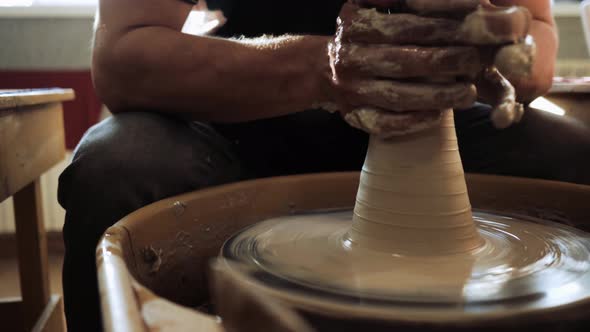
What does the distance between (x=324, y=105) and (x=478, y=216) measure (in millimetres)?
307

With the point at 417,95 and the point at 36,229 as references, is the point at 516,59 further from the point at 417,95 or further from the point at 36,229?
the point at 36,229

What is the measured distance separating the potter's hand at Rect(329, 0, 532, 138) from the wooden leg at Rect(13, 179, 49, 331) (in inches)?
48.8

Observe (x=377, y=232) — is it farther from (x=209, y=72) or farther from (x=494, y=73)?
(x=209, y=72)

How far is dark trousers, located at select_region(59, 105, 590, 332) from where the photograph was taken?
85 centimetres

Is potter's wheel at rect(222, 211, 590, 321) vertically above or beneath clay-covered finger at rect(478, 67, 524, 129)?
beneath

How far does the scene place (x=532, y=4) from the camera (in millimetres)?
1172

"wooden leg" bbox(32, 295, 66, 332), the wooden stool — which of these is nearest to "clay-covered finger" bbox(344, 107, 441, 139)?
the wooden stool

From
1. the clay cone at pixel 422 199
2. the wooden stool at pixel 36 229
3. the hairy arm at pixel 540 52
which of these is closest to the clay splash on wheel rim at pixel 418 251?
the clay cone at pixel 422 199

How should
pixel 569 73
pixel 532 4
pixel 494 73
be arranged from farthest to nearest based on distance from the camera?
pixel 569 73 → pixel 532 4 → pixel 494 73

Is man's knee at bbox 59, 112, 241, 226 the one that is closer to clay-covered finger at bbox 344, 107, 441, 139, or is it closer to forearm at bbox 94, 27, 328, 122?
forearm at bbox 94, 27, 328, 122

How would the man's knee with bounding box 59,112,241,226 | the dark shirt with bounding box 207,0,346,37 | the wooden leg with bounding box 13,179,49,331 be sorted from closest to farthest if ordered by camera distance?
the man's knee with bounding box 59,112,241,226 → the dark shirt with bounding box 207,0,346,37 → the wooden leg with bounding box 13,179,49,331

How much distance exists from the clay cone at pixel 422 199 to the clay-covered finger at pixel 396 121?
32 mm

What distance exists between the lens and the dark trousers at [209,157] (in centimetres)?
85

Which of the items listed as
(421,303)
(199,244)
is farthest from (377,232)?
(199,244)
